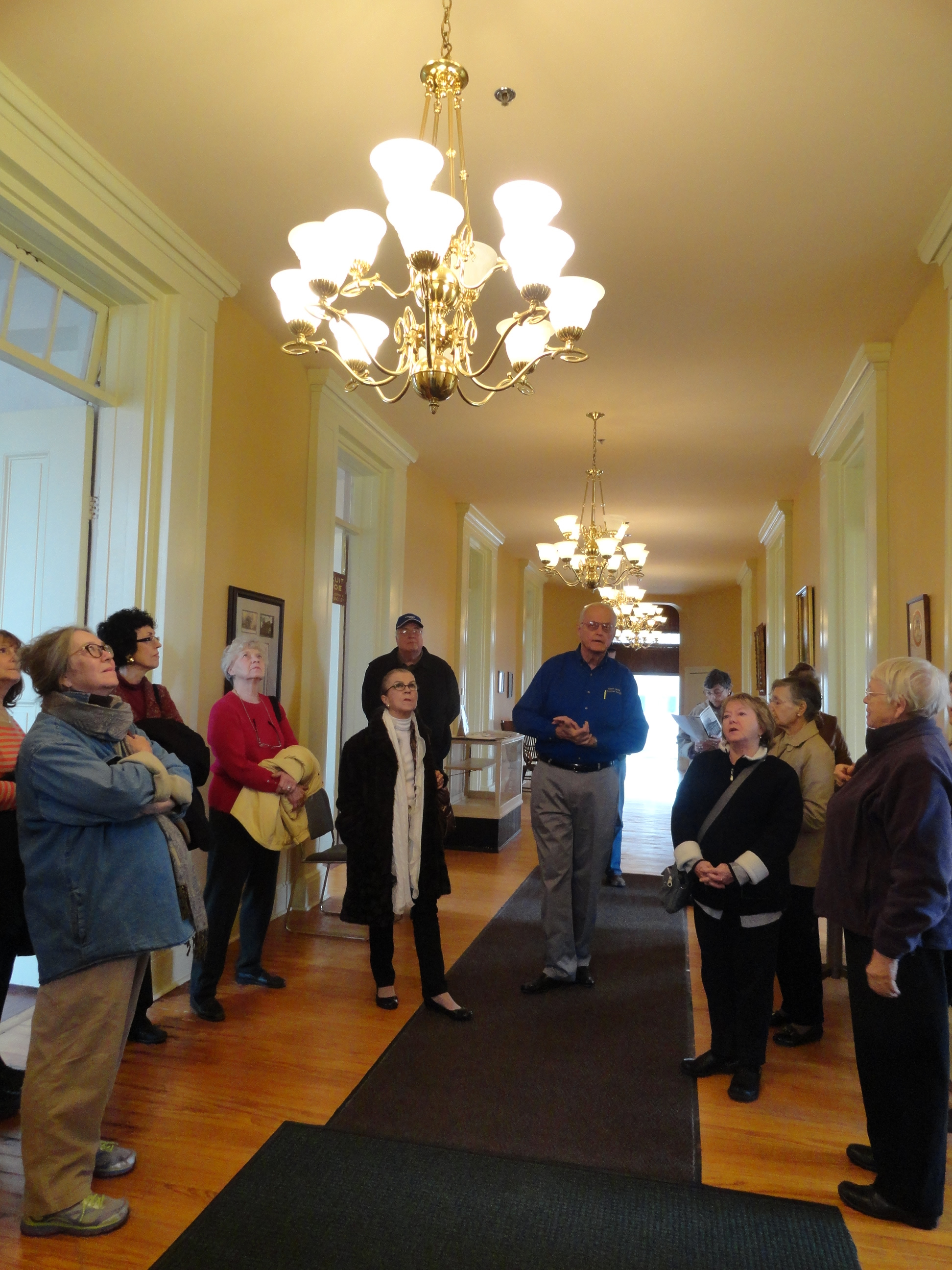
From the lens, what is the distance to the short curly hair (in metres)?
3.37

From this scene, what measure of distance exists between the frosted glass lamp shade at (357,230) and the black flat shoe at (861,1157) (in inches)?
121

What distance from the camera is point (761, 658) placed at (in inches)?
459

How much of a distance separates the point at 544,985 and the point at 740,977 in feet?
4.16

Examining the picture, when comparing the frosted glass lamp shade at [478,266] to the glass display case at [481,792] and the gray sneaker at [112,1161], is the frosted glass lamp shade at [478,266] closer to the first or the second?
the gray sneaker at [112,1161]

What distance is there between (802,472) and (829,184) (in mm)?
4704

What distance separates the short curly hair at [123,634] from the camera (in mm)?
3365

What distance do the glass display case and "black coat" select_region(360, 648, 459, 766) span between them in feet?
6.60

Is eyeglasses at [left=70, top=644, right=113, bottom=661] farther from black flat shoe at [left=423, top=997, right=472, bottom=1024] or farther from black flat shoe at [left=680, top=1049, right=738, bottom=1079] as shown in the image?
black flat shoe at [left=680, top=1049, right=738, bottom=1079]

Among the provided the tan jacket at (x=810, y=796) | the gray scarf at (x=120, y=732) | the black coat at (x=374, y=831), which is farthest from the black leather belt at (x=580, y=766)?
the gray scarf at (x=120, y=732)

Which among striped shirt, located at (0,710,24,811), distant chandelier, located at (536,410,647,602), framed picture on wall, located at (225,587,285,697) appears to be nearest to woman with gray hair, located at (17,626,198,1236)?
striped shirt, located at (0,710,24,811)

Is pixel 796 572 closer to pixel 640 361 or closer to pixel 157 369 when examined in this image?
pixel 640 361

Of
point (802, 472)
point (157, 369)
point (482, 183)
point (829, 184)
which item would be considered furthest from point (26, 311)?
point (802, 472)

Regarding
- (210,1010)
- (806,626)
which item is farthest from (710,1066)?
(806,626)

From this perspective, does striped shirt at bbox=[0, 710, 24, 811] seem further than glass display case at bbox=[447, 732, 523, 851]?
No
